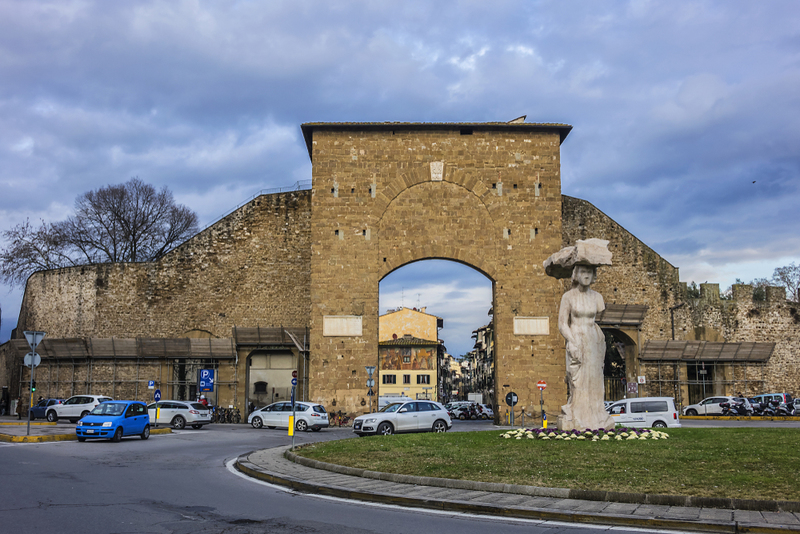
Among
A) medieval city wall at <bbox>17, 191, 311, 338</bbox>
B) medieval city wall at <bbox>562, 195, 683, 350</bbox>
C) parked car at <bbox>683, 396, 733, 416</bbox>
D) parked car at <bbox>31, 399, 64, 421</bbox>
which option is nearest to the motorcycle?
parked car at <bbox>683, 396, 733, 416</bbox>

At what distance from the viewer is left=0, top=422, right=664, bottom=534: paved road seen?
7430 mm

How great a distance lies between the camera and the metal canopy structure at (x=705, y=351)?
3688 cm

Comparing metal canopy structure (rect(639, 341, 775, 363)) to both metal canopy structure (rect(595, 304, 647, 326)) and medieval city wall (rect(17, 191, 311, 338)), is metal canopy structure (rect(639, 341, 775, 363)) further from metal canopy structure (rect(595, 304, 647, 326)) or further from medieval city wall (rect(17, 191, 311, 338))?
medieval city wall (rect(17, 191, 311, 338))

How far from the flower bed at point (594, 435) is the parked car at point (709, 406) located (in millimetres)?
22032

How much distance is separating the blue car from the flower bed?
1147 centimetres

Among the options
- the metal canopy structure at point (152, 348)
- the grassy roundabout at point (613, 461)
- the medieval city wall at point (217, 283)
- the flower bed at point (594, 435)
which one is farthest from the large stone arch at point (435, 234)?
the flower bed at point (594, 435)

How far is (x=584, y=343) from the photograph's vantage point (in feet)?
51.8

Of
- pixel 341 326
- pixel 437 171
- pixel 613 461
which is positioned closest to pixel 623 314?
pixel 437 171

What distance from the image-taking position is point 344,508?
8820mm

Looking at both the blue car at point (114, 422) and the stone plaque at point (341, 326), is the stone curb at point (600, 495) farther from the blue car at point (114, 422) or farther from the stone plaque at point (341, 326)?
the stone plaque at point (341, 326)

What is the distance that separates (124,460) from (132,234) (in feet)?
126

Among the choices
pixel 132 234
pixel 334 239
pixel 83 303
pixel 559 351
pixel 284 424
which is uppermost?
pixel 132 234

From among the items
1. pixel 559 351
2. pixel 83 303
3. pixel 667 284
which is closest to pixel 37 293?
pixel 83 303

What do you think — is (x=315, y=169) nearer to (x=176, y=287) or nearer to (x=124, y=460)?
(x=176, y=287)
